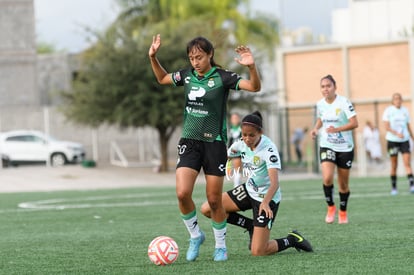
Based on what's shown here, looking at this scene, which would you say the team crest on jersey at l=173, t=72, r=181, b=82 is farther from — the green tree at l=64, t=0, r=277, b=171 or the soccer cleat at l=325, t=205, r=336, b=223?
the green tree at l=64, t=0, r=277, b=171

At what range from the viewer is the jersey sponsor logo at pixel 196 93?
9805mm

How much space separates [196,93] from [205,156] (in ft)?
2.12

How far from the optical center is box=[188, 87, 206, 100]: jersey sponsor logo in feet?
32.2

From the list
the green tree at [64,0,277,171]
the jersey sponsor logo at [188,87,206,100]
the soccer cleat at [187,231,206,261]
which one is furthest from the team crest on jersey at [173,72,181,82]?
the green tree at [64,0,277,171]

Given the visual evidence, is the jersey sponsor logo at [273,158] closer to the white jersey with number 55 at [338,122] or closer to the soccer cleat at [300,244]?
the soccer cleat at [300,244]

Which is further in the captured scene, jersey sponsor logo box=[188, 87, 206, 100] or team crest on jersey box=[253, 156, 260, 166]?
team crest on jersey box=[253, 156, 260, 166]

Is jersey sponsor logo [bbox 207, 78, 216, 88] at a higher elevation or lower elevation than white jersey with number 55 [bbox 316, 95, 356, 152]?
higher

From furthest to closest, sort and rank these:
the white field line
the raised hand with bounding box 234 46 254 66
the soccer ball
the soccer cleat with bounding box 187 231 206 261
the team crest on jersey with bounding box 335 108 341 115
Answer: the white field line
the team crest on jersey with bounding box 335 108 341 115
the soccer cleat with bounding box 187 231 206 261
the soccer ball
the raised hand with bounding box 234 46 254 66

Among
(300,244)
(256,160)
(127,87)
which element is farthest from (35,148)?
(300,244)

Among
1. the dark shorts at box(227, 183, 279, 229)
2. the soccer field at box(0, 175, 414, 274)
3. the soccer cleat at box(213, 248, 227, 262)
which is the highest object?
the dark shorts at box(227, 183, 279, 229)

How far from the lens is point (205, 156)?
989cm

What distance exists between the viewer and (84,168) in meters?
39.8

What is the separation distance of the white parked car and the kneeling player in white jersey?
31445 mm

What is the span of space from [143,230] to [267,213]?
170 inches
